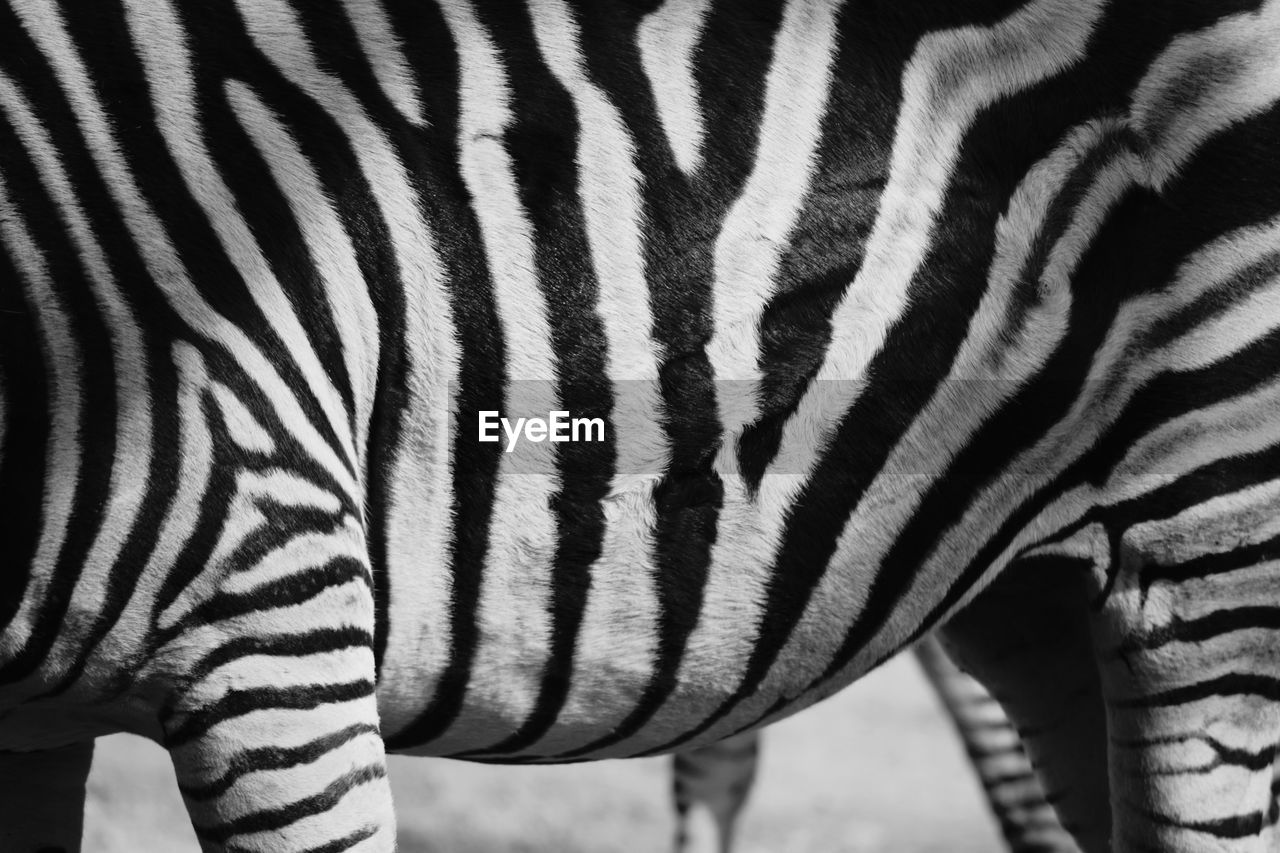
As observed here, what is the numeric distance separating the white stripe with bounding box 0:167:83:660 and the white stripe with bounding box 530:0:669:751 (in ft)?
1.98

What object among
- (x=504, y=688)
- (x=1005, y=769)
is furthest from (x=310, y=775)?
(x=1005, y=769)

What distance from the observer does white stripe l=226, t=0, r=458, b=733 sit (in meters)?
1.67

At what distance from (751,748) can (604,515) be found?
2.38m

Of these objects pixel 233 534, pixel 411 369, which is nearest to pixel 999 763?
pixel 411 369

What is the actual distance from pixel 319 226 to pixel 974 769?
103 inches

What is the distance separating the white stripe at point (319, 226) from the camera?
1.64 meters

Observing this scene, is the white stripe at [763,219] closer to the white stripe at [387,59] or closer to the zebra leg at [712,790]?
the white stripe at [387,59]

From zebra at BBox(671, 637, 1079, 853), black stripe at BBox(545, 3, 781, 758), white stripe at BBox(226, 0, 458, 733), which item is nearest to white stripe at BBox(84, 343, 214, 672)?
white stripe at BBox(226, 0, 458, 733)

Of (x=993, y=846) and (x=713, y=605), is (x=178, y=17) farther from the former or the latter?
(x=993, y=846)

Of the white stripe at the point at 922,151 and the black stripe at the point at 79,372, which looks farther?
the white stripe at the point at 922,151

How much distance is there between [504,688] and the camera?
1.84 m

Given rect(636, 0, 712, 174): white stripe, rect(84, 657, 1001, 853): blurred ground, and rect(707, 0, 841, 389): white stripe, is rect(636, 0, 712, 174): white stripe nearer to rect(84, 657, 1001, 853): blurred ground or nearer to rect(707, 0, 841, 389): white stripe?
rect(707, 0, 841, 389): white stripe

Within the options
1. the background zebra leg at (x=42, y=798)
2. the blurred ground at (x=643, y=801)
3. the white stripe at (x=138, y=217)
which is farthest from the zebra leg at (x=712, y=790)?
the white stripe at (x=138, y=217)

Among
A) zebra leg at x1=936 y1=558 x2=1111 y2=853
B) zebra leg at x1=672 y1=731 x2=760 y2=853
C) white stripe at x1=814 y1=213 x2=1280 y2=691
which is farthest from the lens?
zebra leg at x1=672 y1=731 x2=760 y2=853
